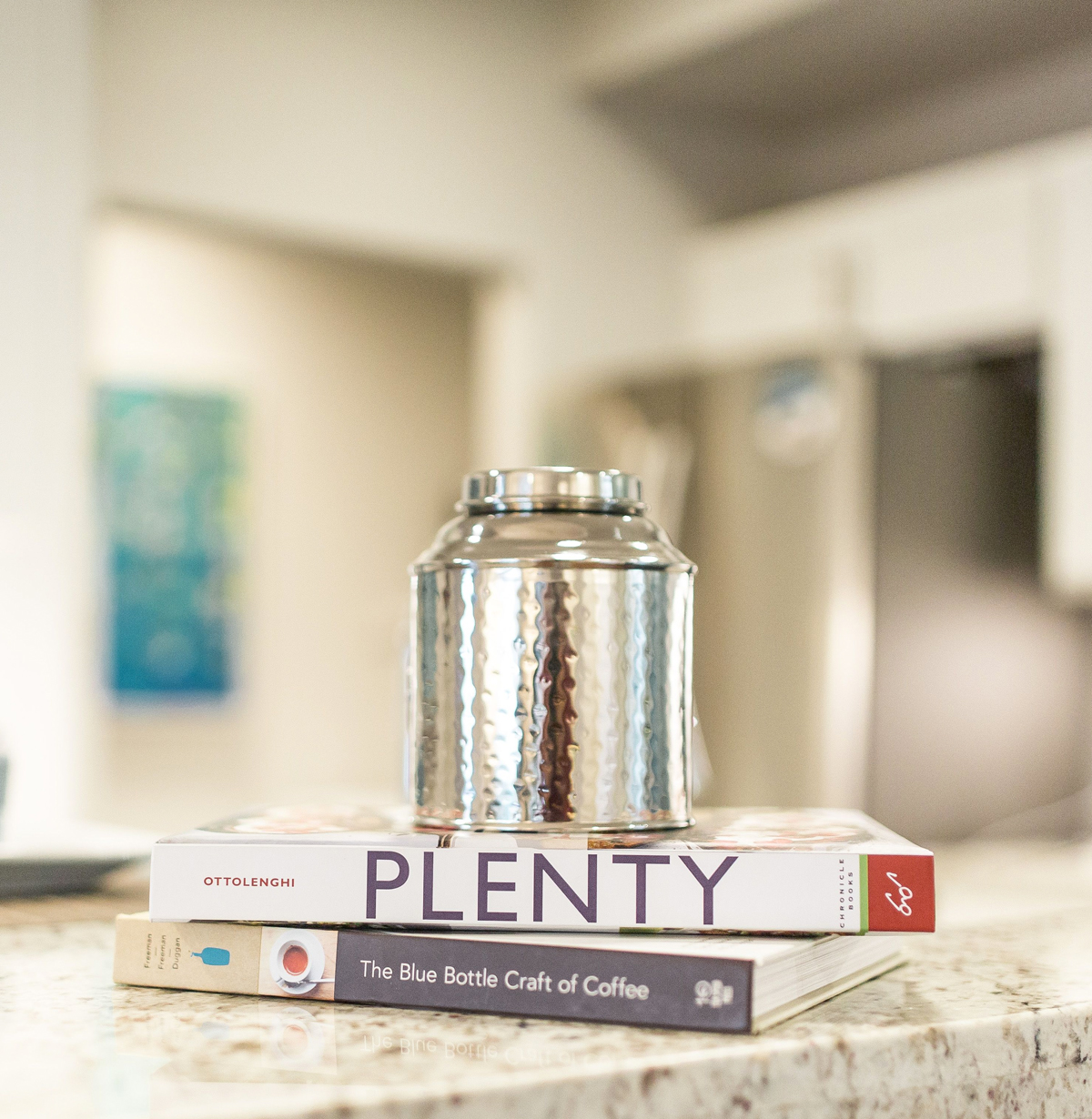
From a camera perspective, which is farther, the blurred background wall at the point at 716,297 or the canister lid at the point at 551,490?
the blurred background wall at the point at 716,297

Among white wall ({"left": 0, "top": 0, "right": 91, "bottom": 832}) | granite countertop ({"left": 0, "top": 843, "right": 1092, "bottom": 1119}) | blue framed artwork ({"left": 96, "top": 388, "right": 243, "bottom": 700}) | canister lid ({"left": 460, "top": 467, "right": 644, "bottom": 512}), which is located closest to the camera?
granite countertop ({"left": 0, "top": 843, "right": 1092, "bottom": 1119})

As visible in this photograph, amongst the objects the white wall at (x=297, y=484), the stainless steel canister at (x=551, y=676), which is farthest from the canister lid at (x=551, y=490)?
the white wall at (x=297, y=484)

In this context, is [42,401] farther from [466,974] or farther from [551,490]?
[466,974]

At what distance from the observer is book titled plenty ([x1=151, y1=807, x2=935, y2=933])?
57 centimetres

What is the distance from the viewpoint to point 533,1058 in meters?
0.49

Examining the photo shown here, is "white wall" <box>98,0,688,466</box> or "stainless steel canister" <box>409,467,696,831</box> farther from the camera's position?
"white wall" <box>98,0,688,466</box>

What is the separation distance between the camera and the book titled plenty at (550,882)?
57 cm

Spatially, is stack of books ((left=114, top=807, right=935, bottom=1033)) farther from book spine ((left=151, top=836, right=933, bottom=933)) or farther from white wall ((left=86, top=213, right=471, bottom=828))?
white wall ((left=86, top=213, right=471, bottom=828))

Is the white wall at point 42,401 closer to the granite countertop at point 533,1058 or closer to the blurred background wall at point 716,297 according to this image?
the blurred background wall at point 716,297

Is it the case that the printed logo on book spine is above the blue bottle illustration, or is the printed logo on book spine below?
above

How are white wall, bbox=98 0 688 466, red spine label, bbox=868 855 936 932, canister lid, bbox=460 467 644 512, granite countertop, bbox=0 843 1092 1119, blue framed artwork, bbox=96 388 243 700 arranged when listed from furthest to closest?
blue framed artwork, bbox=96 388 243 700
white wall, bbox=98 0 688 466
canister lid, bbox=460 467 644 512
red spine label, bbox=868 855 936 932
granite countertop, bbox=0 843 1092 1119

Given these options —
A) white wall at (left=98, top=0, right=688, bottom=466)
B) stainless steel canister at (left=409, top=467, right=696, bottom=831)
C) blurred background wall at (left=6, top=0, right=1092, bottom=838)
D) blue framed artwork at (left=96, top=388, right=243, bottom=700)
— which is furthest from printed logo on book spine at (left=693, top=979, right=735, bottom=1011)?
blue framed artwork at (left=96, top=388, right=243, bottom=700)

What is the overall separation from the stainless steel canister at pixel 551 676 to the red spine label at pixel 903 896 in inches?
4.5

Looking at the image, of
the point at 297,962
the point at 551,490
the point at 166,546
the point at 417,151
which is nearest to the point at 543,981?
the point at 297,962
